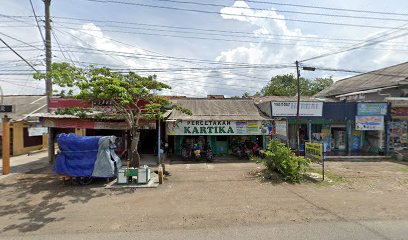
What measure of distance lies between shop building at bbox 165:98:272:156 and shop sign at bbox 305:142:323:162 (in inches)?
168

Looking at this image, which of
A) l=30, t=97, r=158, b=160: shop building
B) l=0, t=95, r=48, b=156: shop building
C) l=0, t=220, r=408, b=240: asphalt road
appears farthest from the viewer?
l=0, t=95, r=48, b=156: shop building

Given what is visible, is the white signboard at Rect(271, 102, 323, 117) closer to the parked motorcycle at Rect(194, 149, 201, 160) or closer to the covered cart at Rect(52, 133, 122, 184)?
the parked motorcycle at Rect(194, 149, 201, 160)

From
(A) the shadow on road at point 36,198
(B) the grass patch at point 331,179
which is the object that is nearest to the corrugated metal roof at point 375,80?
(B) the grass patch at point 331,179

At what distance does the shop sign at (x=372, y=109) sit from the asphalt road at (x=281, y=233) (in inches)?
510

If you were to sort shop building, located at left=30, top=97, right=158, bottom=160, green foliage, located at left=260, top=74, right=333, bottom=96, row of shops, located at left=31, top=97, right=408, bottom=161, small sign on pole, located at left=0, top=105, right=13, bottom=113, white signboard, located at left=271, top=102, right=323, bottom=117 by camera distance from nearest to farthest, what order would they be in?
1. small sign on pole, located at left=0, top=105, right=13, bottom=113
2. shop building, located at left=30, top=97, right=158, bottom=160
3. row of shops, located at left=31, top=97, right=408, bottom=161
4. white signboard, located at left=271, top=102, right=323, bottom=117
5. green foliage, located at left=260, top=74, right=333, bottom=96

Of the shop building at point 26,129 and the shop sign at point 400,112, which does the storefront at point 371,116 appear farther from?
the shop building at point 26,129

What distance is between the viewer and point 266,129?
15.9 m

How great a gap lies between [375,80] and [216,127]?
16854 mm

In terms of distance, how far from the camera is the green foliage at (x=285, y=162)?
34.1 feet

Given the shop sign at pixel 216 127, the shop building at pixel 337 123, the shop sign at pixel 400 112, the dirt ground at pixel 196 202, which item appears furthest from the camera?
the shop sign at pixel 400 112

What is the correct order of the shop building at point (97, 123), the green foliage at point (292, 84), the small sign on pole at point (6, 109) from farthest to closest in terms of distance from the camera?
the green foliage at point (292, 84) < the shop building at point (97, 123) < the small sign on pole at point (6, 109)

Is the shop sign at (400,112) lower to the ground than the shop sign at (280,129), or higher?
higher

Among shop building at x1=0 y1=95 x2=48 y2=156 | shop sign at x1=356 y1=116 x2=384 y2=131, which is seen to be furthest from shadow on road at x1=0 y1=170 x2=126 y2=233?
shop sign at x1=356 y1=116 x2=384 y2=131

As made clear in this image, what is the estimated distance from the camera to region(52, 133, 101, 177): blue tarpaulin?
9.97m
